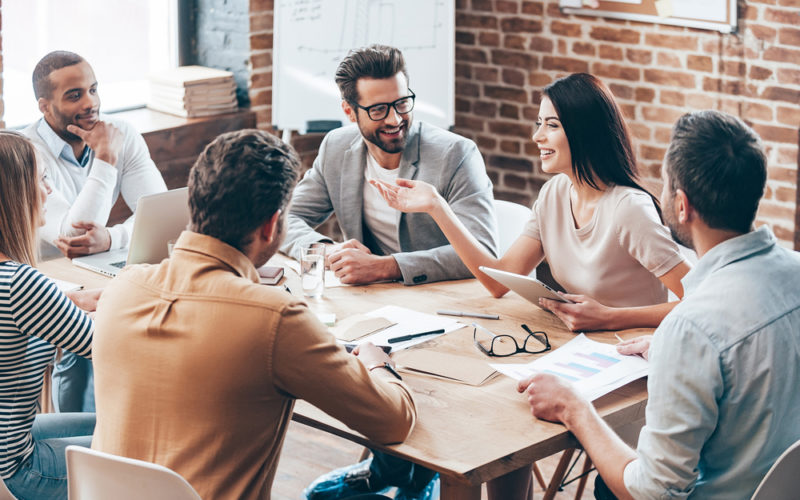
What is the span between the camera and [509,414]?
6.23 ft

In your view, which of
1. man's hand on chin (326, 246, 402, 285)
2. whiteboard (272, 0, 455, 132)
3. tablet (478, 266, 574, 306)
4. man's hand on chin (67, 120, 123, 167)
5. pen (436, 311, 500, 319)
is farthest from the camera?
whiteboard (272, 0, 455, 132)

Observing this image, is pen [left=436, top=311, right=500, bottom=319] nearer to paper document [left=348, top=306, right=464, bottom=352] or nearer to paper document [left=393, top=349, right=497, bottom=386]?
paper document [left=348, top=306, right=464, bottom=352]

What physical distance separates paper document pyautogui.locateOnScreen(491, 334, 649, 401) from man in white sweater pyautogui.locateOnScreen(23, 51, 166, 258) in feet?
5.24

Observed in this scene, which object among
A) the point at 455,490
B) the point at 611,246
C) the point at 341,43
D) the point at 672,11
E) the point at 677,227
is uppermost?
the point at 672,11

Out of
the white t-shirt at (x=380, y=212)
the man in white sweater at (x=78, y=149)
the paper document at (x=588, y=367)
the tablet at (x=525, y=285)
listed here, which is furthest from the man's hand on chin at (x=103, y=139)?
the paper document at (x=588, y=367)

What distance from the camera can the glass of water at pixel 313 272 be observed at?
256 centimetres

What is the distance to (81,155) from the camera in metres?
3.29

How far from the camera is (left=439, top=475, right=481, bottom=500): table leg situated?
5.70 feet

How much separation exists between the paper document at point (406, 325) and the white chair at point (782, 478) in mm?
873

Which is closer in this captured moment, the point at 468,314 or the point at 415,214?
the point at 468,314

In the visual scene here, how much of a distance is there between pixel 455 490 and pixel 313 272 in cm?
96

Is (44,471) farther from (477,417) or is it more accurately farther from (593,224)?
(593,224)

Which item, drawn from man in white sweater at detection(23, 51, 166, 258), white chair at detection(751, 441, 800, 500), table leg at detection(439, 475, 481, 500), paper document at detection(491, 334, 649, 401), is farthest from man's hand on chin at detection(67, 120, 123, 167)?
white chair at detection(751, 441, 800, 500)

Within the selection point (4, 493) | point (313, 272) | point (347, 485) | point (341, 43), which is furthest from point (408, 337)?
point (341, 43)
